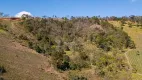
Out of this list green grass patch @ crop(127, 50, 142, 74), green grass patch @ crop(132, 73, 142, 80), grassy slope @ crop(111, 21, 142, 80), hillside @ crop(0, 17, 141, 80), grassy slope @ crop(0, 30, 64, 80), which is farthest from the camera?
green grass patch @ crop(127, 50, 142, 74)

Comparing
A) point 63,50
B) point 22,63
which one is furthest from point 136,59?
point 22,63

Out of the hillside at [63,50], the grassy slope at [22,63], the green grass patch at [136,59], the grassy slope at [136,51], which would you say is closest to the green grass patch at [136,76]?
the grassy slope at [136,51]

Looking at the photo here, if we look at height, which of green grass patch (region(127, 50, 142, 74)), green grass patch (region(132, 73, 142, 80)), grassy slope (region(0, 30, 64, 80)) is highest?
grassy slope (region(0, 30, 64, 80))

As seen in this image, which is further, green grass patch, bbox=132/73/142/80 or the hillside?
green grass patch, bbox=132/73/142/80

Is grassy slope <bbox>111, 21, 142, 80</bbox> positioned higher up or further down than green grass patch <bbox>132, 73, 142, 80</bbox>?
higher up

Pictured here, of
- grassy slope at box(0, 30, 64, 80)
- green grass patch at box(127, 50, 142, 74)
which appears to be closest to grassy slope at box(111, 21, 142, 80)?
green grass patch at box(127, 50, 142, 74)

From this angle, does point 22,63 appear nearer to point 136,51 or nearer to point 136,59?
point 136,59

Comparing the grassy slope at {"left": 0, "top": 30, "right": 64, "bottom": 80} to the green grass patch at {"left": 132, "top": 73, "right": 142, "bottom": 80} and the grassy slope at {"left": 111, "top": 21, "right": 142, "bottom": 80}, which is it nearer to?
the green grass patch at {"left": 132, "top": 73, "right": 142, "bottom": 80}

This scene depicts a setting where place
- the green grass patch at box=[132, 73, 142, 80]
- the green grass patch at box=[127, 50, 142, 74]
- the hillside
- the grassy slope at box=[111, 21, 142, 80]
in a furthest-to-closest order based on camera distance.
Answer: the green grass patch at box=[127, 50, 142, 74]
the grassy slope at box=[111, 21, 142, 80]
the green grass patch at box=[132, 73, 142, 80]
the hillside

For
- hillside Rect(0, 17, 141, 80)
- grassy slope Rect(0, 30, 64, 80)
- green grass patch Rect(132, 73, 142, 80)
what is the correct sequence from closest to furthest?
grassy slope Rect(0, 30, 64, 80) < hillside Rect(0, 17, 141, 80) < green grass patch Rect(132, 73, 142, 80)

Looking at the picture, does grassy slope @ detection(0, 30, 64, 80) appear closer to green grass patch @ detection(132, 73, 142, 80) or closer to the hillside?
the hillside
